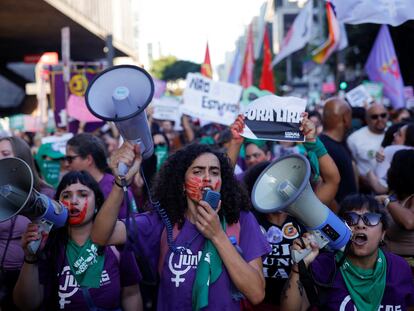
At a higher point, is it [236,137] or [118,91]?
[118,91]

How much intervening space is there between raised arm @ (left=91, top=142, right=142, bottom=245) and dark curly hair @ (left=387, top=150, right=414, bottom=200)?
5.68 feet

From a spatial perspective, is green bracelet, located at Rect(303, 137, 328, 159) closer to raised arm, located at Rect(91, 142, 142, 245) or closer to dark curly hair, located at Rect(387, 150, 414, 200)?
dark curly hair, located at Rect(387, 150, 414, 200)

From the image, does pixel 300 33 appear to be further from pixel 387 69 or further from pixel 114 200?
pixel 114 200

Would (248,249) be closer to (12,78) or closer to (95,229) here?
(95,229)

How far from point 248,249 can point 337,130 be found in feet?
8.27

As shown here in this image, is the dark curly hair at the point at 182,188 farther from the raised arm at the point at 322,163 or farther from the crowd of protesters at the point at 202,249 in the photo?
the raised arm at the point at 322,163

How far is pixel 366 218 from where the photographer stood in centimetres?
283

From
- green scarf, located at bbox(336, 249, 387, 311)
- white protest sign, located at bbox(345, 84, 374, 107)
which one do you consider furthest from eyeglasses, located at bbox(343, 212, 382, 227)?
white protest sign, located at bbox(345, 84, 374, 107)

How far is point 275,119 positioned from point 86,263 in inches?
54.1

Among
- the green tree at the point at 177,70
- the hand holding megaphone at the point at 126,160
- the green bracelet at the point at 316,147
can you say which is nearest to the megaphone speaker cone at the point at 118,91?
the hand holding megaphone at the point at 126,160

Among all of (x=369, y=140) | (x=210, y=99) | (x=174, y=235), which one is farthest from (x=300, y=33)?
(x=174, y=235)

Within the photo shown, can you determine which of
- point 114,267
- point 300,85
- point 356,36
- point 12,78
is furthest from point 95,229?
point 300,85

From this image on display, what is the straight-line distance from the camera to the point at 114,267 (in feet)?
10.1

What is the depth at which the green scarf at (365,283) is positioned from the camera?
268cm
